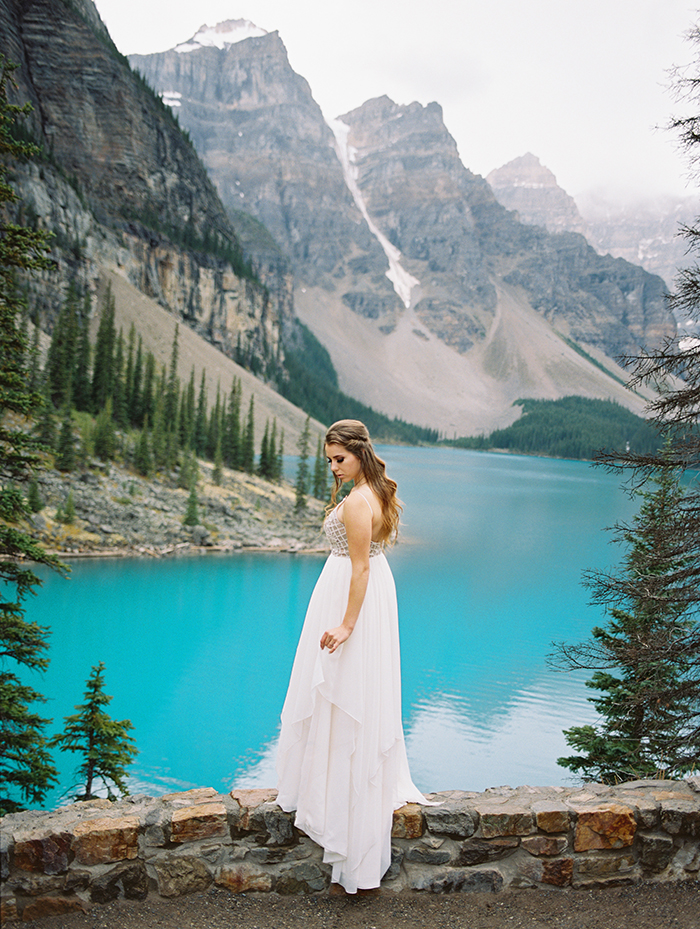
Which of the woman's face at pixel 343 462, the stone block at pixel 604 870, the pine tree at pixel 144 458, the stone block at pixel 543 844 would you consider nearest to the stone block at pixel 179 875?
the stone block at pixel 543 844

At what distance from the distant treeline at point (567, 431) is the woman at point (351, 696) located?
157086mm

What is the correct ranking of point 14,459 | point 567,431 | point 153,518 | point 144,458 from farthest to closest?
point 567,431
point 144,458
point 153,518
point 14,459

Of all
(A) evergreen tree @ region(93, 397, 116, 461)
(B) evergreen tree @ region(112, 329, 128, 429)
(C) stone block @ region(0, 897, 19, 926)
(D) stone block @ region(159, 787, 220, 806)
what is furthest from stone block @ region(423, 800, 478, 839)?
(B) evergreen tree @ region(112, 329, 128, 429)

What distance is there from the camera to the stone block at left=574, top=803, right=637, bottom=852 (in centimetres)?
386

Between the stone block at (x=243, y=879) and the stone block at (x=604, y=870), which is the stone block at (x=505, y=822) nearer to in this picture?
the stone block at (x=604, y=870)

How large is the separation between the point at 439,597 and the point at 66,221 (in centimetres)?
6578

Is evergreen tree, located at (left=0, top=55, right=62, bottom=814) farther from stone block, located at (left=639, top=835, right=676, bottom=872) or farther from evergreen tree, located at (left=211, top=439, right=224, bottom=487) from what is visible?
evergreen tree, located at (left=211, top=439, right=224, bottom=487)

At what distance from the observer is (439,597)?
3070 centimetres

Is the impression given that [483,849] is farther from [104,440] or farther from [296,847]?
[104,440]

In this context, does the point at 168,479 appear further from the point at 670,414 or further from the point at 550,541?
the point at 670,414

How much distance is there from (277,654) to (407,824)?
1944 cm

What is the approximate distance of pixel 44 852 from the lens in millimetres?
3342

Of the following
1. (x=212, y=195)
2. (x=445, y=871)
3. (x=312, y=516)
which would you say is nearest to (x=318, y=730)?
(x=445, y=871)

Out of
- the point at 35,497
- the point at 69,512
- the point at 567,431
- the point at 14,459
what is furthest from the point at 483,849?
the point at 567,431
